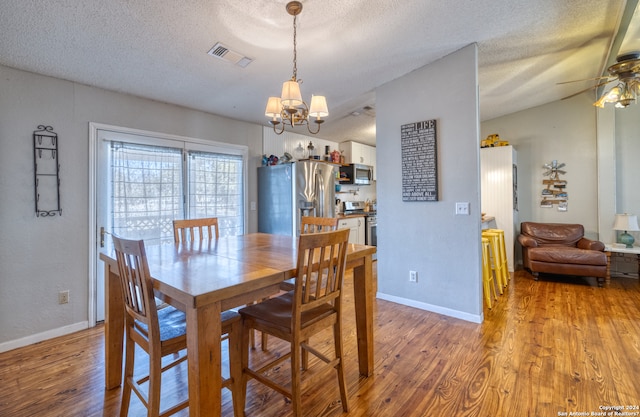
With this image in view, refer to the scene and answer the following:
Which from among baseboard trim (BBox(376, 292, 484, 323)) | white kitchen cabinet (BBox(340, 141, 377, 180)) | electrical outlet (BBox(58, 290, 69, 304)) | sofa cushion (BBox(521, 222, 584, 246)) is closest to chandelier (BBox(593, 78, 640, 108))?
sofa cushion (BBox(521, 222, 584, 246))

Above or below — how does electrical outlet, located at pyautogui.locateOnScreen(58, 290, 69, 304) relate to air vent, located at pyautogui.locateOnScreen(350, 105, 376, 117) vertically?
below

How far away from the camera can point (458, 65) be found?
9.59ft

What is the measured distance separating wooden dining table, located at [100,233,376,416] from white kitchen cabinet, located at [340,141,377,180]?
3618mm

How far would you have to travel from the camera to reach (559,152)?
494 centimetres

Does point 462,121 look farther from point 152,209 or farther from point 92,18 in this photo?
point 152,209

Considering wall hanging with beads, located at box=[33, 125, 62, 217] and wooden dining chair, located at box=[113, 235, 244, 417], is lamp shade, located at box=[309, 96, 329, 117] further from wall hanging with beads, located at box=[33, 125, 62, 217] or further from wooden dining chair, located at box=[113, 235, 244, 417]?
wall hanging with beads, located at box=[33, 125, 62, 217]

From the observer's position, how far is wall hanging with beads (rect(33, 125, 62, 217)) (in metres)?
2.51

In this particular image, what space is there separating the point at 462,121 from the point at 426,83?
0.60 m

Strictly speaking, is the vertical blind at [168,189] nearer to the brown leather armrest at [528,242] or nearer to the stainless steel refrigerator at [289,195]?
the stainless steel refrigerator at [289,195]

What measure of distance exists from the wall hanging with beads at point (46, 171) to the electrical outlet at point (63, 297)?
710mm

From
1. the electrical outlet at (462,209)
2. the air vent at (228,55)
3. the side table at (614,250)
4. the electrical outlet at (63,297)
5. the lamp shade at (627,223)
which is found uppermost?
the air vent at (228,55)

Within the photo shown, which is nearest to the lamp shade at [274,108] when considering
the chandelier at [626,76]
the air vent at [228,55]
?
the air vent at [228,55]

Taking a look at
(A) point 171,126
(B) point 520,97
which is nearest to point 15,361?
(A) point 171,126

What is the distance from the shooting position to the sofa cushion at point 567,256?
12.8ft
